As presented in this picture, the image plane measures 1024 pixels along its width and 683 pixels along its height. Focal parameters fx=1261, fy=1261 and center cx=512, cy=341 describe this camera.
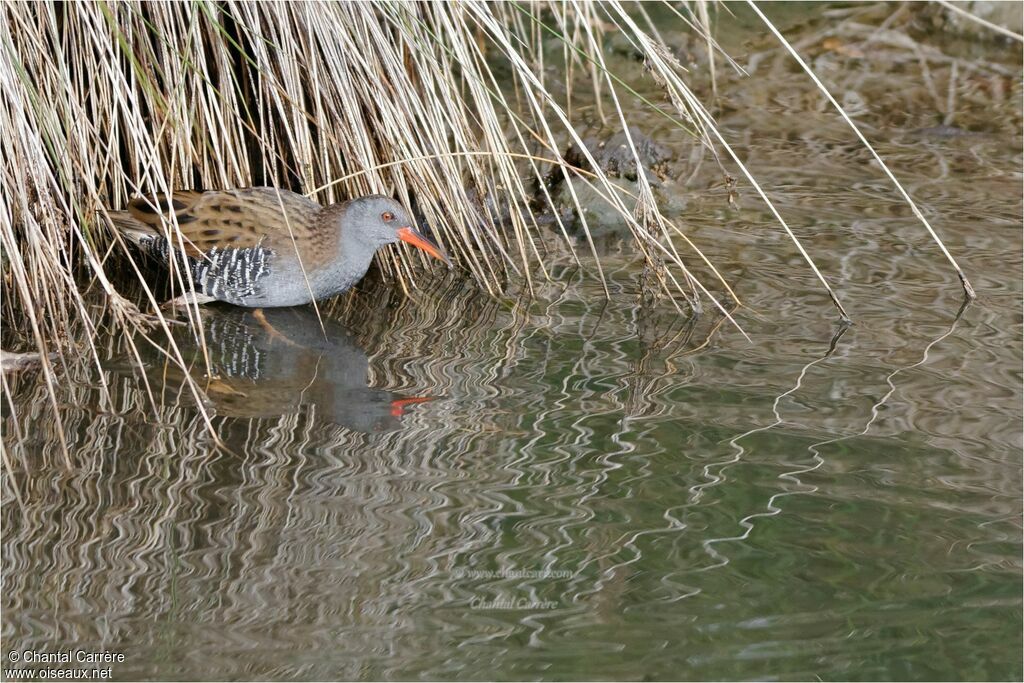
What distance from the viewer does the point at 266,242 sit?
14.5ft

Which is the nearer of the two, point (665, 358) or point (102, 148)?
point (665, 358)

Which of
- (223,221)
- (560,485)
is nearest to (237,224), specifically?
(223,221)

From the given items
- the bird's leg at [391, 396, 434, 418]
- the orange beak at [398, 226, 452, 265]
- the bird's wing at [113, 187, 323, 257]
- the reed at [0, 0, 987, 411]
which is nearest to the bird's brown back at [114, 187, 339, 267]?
the bird's wing at [113, 187, 323, 257]

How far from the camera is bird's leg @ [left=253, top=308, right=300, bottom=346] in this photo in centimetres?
424

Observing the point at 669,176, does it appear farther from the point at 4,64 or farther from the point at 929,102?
the point at 4,64

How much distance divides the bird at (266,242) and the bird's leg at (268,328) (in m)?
0.05

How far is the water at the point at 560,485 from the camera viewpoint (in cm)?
256

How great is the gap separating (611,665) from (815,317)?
202 centimetres

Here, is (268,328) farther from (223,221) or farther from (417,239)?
(417,239)

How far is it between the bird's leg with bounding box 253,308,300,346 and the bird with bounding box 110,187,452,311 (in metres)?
0.05

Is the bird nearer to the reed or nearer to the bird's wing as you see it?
the bird's wing

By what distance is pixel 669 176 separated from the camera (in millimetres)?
5516

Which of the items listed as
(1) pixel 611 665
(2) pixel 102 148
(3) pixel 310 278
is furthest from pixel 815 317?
(2) pixel 102 148

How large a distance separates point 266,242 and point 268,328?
0.31m
